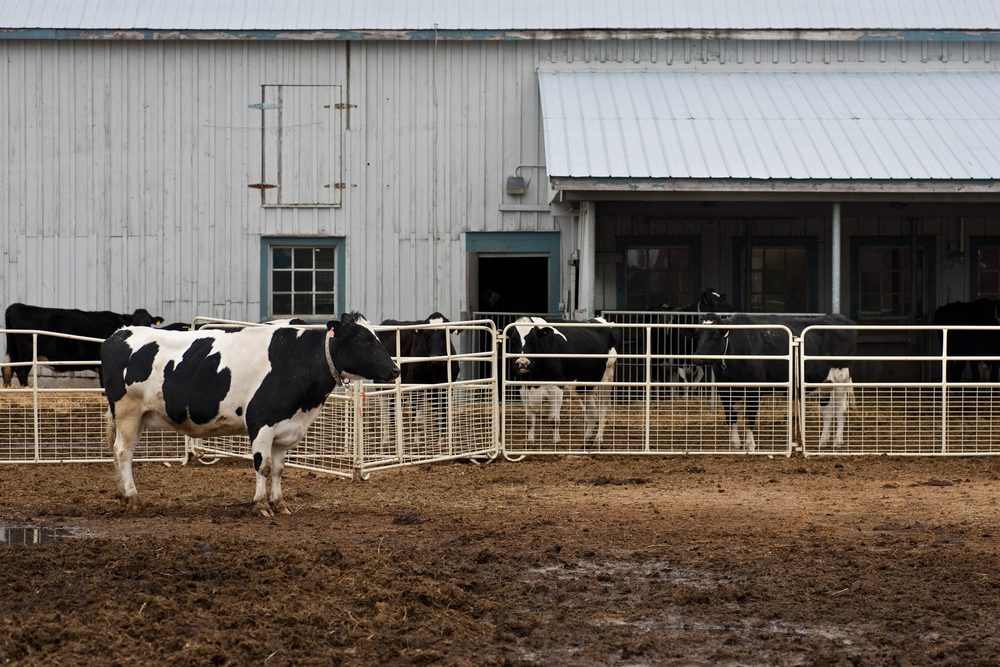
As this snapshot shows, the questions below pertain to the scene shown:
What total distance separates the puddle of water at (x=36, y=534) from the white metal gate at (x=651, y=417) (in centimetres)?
542

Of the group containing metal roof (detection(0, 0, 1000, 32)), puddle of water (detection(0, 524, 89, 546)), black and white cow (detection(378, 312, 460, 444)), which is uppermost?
metal roof (detection(0, 0, 1000, 32))

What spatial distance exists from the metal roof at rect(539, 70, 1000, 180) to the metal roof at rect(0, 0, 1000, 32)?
3.18ft

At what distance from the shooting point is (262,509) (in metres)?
10.4

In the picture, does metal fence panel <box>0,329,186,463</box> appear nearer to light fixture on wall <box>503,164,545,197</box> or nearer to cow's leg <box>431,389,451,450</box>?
cow's leg <box>431,389,451,450</box>

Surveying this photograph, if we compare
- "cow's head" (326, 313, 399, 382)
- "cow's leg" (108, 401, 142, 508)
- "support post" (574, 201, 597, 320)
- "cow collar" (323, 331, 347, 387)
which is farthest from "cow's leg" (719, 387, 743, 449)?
"cow's leg" (108, 401, 142, 508)

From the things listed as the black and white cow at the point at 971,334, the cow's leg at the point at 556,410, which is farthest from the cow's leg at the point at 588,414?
the black and white cow at the point at 971,334

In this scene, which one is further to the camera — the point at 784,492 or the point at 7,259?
the point at 7,259

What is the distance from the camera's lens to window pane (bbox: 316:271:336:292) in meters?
20.9

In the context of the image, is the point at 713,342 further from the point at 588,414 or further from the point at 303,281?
the point at 303,281

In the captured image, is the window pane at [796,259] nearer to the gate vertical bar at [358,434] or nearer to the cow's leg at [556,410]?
the cow's leg at [556,410]

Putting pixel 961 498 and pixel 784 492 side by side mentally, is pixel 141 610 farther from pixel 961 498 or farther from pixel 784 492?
pixel 961 498

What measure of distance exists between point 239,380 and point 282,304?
34.3ft

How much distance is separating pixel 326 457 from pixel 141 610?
6.03m

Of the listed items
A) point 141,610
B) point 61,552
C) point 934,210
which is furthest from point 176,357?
point 934,210
